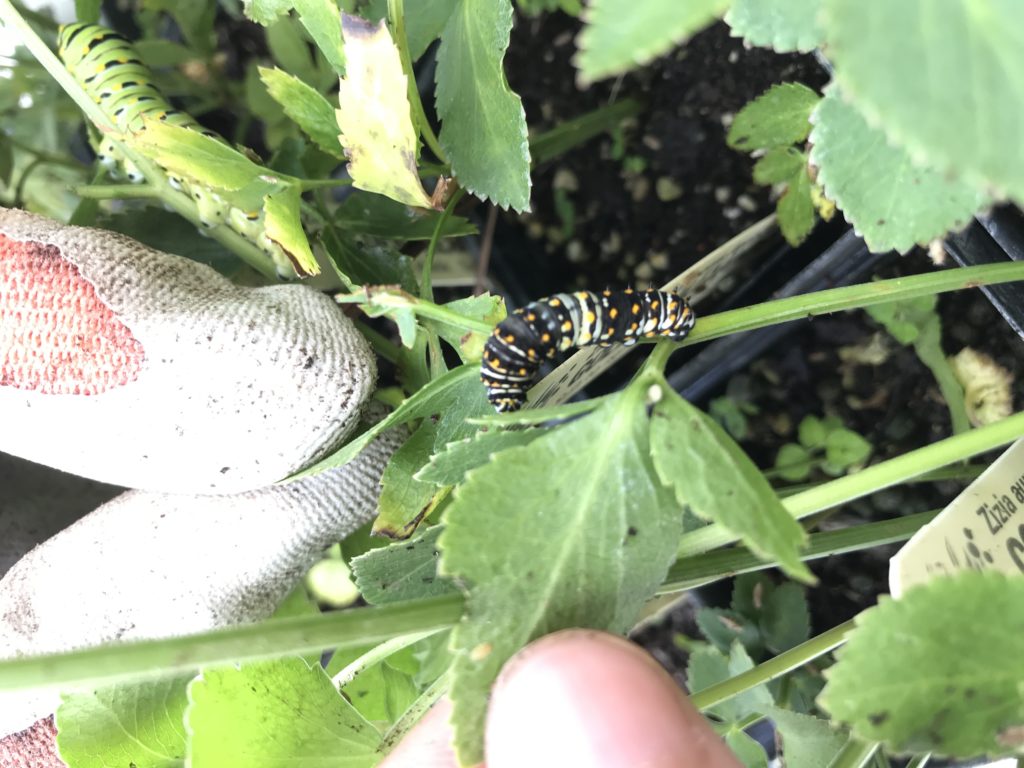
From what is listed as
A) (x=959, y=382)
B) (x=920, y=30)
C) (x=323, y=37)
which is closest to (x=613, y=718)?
(x=920, y=30)

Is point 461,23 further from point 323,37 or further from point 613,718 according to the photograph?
point 613,718

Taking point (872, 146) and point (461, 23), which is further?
point (461, 23)

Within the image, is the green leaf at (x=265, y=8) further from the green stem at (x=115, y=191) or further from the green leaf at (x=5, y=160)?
the green leaf at (x=5, y=160)

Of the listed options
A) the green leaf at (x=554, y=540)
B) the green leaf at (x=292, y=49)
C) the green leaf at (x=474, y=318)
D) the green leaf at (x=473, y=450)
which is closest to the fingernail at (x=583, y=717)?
the green leaf at (x=554, y=540)

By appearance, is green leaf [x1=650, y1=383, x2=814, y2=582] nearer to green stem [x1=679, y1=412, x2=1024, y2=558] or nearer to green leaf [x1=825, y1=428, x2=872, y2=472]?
green stem [x1=679, y1=412, x2=1024, y2=558]

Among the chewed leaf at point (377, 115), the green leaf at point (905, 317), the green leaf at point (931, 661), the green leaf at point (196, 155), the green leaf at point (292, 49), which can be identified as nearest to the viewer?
the green leaf at point (931, 661)

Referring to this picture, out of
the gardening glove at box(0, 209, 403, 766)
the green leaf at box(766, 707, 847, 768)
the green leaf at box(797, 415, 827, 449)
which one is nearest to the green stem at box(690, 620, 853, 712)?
the green leaf at box(766, 707, 847, 768)
